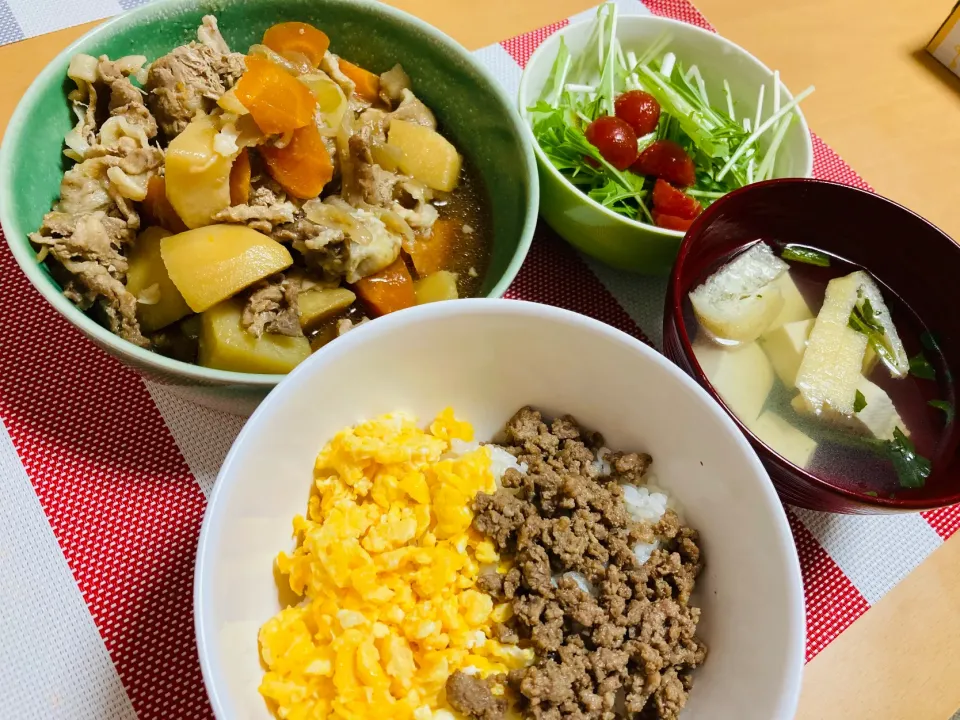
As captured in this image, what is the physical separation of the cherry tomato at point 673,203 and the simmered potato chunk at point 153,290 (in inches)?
35.0

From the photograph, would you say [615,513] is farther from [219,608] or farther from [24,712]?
[24,712]

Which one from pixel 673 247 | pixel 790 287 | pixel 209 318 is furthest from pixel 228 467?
pixel 790 287

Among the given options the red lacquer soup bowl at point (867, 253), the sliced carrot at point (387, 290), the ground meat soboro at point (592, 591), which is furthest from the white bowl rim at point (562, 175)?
the ground meat soboro at point (592, 591)

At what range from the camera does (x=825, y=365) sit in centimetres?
127

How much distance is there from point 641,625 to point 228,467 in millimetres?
556

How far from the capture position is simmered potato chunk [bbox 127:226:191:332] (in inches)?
43.9

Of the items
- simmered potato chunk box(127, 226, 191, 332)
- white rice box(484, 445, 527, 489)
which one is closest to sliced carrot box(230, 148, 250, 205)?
simmered potato chunk box(127, 226, 191, 332)

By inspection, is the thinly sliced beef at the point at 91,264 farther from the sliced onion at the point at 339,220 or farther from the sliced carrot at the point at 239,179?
the sliced onion at the point at 339,220

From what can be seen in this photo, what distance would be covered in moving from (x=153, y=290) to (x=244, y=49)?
0.55 metres

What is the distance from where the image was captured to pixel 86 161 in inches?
45.7

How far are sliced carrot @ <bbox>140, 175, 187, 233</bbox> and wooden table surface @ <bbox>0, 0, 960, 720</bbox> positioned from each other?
52 centimetres

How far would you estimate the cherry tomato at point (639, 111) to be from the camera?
1528 mm

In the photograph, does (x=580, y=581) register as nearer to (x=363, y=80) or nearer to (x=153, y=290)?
(x=153, y=290)

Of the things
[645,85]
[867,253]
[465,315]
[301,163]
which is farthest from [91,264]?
[867,253]
